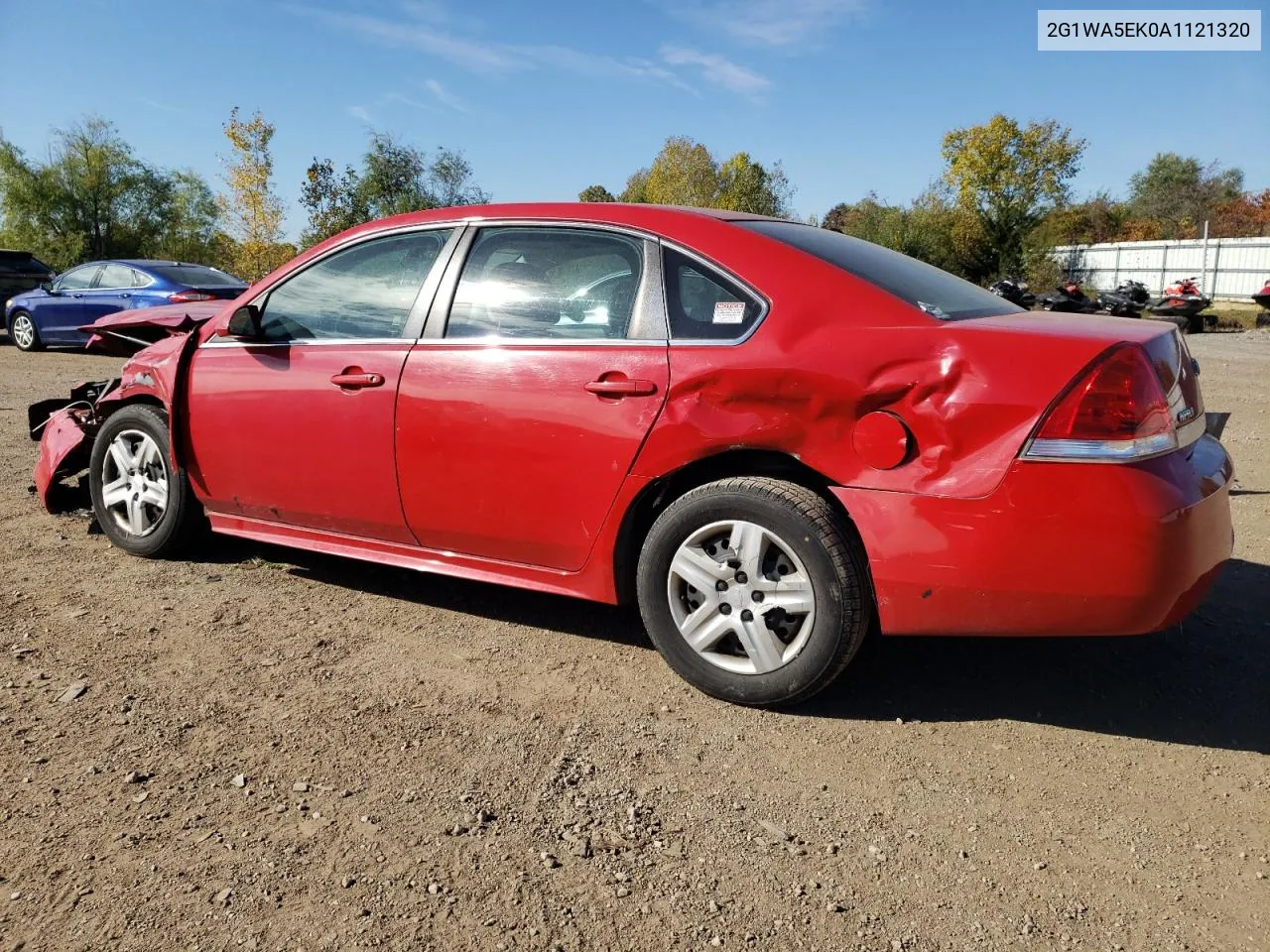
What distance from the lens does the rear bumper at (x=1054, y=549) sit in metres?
2.66

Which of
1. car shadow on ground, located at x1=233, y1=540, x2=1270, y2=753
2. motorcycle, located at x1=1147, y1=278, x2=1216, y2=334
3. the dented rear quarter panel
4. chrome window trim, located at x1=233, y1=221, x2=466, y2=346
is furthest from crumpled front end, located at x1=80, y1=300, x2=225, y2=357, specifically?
motorcycle, located at x1=1147, y1=278, x2=1216, y2=334

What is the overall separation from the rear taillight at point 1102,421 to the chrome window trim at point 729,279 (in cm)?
92

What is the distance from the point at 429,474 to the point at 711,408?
116 centimetres

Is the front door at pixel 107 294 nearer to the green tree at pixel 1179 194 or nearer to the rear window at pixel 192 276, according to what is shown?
the rear window at pixel 192 276

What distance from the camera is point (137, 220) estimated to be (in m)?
45.4

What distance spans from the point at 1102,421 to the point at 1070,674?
1.17 metres

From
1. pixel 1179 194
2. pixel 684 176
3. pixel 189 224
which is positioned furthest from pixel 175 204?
pixel 1179 194

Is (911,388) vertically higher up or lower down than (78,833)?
higher up

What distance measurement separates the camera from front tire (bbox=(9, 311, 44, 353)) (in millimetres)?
15523

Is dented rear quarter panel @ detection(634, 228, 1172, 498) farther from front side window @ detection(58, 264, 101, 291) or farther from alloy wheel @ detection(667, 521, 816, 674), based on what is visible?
front side window @ detection(58, 264, 101, 291)

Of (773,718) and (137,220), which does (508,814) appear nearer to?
(773,718)

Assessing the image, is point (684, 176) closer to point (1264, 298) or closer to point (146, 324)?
point (1264, 298)

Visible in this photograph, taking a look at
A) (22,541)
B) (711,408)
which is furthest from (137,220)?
A: (711,408)

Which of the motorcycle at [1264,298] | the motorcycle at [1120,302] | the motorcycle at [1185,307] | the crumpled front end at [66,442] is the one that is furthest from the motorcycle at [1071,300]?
the crumpled front end at [66,442]
